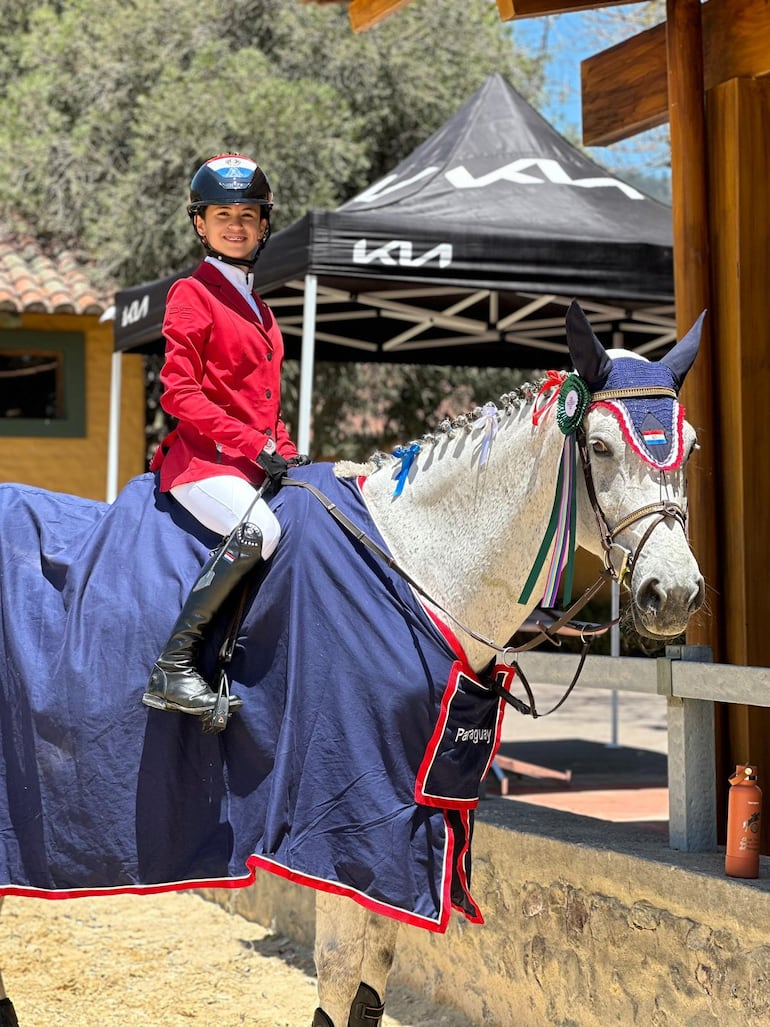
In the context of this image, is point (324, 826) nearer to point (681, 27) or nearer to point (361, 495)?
point (361, 495)

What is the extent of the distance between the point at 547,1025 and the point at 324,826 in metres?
1.39

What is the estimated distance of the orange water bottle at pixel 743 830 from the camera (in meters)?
3.51

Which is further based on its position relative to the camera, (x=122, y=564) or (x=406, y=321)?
(x=406, y=321)

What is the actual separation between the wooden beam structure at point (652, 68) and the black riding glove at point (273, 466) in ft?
7.05

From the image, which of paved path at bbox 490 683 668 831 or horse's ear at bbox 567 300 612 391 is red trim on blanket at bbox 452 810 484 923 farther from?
paved path at bbox 490 683 668 831

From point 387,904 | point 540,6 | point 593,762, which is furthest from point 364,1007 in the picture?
point 593,762

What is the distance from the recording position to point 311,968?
5.11 m

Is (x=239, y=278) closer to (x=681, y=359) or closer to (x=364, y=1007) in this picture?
(x=681, y=359)

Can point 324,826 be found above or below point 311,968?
above

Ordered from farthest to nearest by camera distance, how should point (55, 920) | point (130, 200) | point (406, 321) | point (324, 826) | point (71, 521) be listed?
point (130, 200)
point (406, 321)
point (55, 920)
point (71, 521)
point (324, 826)

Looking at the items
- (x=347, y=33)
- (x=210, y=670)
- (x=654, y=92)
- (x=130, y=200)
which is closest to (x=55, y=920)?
(x=210, y=670)

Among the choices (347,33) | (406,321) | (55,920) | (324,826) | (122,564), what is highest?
(347,33)

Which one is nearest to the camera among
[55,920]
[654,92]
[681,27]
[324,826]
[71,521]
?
[324,826]

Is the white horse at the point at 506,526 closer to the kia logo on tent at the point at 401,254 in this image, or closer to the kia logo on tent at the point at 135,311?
the kia logo on tent at the point at 401,254
